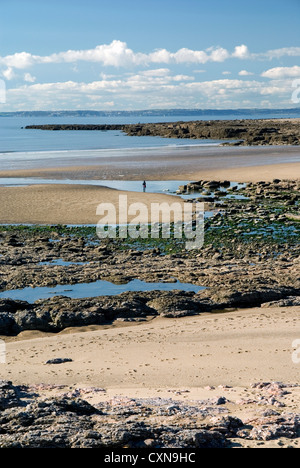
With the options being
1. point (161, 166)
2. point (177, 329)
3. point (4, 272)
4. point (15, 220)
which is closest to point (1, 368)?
point (177, 329)

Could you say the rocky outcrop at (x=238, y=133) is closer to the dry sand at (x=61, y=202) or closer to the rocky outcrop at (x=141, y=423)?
the dry sand at (x=61, y=202)

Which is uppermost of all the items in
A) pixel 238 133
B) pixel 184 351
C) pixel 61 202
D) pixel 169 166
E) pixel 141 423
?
pixel 238 133

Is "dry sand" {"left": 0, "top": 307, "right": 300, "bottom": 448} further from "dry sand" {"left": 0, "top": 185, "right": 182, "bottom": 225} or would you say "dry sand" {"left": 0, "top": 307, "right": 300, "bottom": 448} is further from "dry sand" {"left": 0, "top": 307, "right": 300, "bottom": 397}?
"dry sand" {"left": 0, "top": 185, "right": 182, "bottom": 225}

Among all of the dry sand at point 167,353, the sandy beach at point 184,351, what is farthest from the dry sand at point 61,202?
the dry sand at point 167,353

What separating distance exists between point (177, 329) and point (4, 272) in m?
7.44

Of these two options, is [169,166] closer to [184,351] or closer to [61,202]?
[61,202]

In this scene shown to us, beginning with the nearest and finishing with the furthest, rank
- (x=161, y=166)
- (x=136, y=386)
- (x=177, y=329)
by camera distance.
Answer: (x=136, y=386) < (x=177, y=329) < (x=161, y=166)

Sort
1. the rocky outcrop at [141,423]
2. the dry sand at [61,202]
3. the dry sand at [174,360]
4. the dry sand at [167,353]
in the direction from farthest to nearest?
the dry sand at [61,202]
the dry sand at [167,353]
the dry sand at [174,360]
the rocky outcrop at [141,423]

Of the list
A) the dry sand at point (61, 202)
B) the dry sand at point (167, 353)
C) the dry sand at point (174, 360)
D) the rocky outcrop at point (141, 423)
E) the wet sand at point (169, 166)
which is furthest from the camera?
the wet sand at point (169, 166)

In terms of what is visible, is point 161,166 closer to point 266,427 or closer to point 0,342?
point 0,342

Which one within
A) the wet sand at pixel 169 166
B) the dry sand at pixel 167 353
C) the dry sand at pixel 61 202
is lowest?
the dry sand at pixel 167 353

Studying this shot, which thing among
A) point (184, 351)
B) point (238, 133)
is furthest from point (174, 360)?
point (238, 133)
